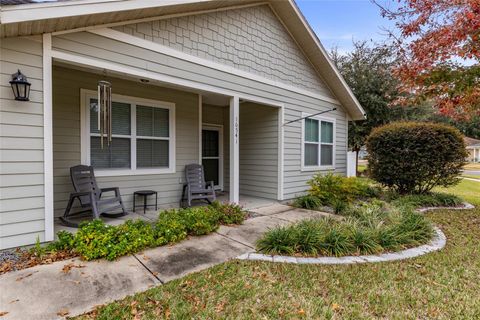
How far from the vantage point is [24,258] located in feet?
10.7

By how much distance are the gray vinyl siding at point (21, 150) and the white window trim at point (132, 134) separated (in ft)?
5.20

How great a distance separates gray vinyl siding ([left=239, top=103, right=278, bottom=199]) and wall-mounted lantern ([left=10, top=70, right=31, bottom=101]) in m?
5.48

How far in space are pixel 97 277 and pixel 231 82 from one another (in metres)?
4.58

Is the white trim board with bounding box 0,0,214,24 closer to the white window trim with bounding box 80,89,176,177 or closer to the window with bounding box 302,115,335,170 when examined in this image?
the white window trim with bounding box 80,89,176,177

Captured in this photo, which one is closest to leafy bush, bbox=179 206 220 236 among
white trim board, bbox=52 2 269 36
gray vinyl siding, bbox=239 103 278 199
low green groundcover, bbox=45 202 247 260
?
low green groundcover, bbox=45 202 247 260

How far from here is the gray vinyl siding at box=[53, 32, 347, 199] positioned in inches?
157

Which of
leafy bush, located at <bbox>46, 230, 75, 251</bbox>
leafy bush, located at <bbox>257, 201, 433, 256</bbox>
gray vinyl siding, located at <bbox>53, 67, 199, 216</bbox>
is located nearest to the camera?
leafy bush, located at <bbox>46, 230, 75, 251</bbox>

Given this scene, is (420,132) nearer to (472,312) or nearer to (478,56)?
(478,56)

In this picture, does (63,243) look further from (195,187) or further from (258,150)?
(258,150)

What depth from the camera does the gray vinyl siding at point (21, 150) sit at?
129 inches

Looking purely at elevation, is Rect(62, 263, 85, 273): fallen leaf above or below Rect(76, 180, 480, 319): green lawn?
above

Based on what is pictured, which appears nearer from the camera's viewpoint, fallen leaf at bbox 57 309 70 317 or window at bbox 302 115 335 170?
fallen leaf at bbox 57 309 70 317

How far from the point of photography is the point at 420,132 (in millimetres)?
7496

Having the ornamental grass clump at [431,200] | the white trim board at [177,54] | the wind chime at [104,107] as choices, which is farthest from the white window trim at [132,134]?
the ornamental grass clump at [431,200]
